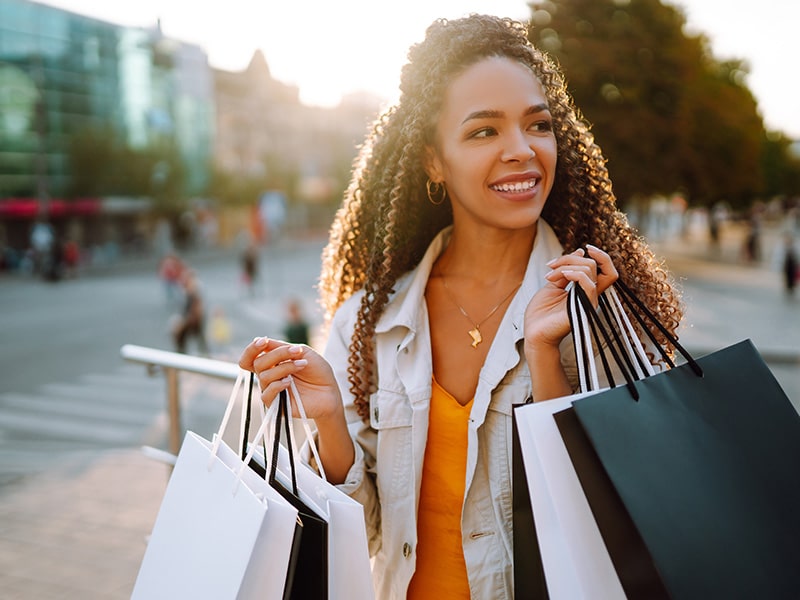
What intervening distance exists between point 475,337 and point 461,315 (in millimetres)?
100

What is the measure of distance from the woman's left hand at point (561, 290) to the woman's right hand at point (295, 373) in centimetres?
51

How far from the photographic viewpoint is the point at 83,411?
10648 mm

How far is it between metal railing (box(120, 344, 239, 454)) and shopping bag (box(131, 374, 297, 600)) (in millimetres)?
1383

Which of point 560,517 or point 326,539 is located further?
point 326,539

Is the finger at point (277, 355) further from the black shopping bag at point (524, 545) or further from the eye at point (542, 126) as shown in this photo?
the eye at point (542, 126)

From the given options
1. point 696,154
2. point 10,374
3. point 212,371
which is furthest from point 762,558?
point 696,154

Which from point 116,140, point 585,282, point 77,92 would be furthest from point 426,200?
point 77,92

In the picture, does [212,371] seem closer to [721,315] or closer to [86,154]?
[721,315]

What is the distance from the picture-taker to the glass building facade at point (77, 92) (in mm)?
38438

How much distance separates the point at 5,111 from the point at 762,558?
42.8 m

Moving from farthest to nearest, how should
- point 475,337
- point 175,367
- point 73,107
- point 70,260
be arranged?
point 73,107 → point 70,260 → point 175,367 → point 475,337

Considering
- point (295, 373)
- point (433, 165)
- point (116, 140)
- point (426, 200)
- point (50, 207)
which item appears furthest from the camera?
point (116, 140)

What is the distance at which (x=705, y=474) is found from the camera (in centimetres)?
128

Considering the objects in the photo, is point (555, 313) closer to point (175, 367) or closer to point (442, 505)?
point (442, 505)
